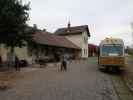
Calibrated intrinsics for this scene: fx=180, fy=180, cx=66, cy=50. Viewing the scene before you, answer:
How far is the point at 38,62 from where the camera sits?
84.9ft

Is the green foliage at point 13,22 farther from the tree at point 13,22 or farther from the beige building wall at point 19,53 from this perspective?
the beige building wall at point 19,53

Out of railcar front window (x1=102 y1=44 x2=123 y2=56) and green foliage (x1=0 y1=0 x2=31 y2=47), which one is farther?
railcar front window (x1=102 y1=44 x2=123 y2=56)

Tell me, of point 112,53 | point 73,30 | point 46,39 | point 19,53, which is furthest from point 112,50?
point 73,30

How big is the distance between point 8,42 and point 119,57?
1104 centimetres

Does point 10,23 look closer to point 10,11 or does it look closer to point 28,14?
point 10,11

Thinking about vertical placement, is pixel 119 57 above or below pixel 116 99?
above

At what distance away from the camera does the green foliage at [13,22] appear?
15.6 m

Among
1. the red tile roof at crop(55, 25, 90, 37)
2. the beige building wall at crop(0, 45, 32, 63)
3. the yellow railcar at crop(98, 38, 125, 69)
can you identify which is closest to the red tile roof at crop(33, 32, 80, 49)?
the beige building wall at crop(0, 45, 32, 63)

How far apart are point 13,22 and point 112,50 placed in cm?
1018

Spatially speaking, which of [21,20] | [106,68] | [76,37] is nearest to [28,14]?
[21,20]

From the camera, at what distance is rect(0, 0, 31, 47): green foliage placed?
15.6 meters

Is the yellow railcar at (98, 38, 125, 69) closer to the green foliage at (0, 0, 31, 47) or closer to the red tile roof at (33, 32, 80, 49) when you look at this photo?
the green foliage at (0, 0, 31, 47)

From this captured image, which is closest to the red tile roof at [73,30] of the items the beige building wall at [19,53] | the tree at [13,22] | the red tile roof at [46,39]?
the red tile roof at [46,39]

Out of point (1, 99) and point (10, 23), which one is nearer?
point (1, 99)
